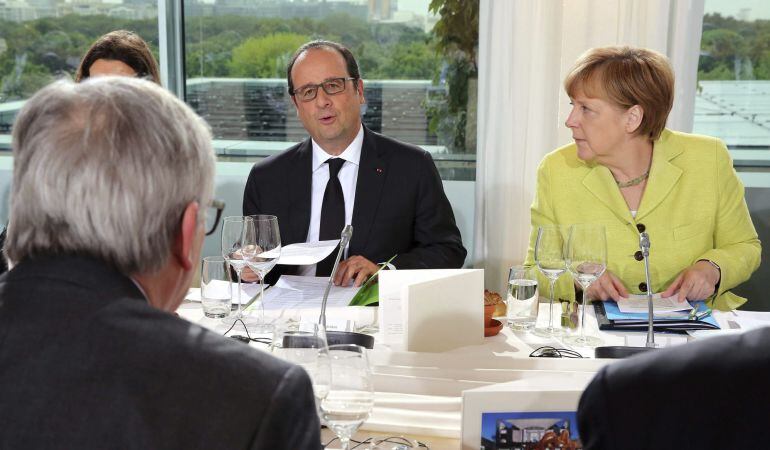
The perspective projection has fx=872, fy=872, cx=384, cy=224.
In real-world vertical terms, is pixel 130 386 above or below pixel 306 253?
above

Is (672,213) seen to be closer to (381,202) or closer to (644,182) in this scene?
(644,182)

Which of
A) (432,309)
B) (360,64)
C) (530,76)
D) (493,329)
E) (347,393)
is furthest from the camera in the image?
(360,64)

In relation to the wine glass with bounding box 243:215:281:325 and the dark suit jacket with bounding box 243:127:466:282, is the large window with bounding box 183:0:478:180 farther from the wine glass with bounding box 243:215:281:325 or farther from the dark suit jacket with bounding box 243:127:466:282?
the wine glass with bounding box 243:215:281:325

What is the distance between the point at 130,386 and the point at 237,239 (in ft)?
4.51

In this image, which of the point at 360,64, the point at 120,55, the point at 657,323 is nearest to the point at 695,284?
the point at 657,323

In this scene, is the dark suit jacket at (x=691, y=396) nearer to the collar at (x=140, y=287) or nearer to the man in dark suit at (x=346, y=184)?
the collar at (x=140, y=287)

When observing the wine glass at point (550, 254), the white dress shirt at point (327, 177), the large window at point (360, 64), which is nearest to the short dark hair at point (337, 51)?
the white dress shirt at point (327, 177)

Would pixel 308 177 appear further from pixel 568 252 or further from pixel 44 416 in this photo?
pixel 44 416

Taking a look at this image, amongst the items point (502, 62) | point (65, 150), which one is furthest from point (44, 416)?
point (502, 62)

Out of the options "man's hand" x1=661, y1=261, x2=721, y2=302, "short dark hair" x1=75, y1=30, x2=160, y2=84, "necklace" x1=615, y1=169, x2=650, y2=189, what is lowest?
"man's hand" x1=661, y1=261, x2=721, y2=302

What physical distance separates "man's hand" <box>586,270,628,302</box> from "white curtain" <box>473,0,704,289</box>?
1.47 metres

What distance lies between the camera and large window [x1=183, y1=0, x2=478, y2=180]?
4.48 meters

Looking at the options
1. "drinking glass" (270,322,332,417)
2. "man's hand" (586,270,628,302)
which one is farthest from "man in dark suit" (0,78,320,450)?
"man's hand" (586,270,628,302)

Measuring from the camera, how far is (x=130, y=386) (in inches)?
41.4
